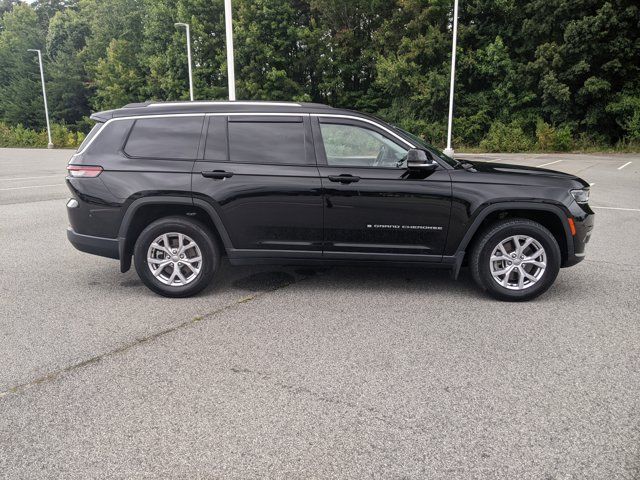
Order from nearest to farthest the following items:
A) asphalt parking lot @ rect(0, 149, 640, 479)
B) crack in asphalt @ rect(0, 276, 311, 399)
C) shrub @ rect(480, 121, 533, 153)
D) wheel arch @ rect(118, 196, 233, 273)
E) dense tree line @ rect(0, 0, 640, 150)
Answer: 1. asphalt parking lot @ rect(0, 149, 640, 479)
2. crack in asphalt @ rect(0, 276, 311, 399)
3. wheel arch @ rect(118, 196, 233, 273)
4. dense tree line @ rect(0, 0, 640, 150)
5. shrub @ rect(480, 121, 533, 153)

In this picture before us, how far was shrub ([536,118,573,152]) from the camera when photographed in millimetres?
29156

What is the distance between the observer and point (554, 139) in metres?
29.2

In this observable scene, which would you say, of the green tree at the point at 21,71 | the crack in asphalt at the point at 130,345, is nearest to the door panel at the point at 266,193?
the crack in asphalt at the point at 130,345

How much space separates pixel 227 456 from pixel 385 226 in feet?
9.55

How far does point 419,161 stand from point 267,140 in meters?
1.49

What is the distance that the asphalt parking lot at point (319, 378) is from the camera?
2.69 meters

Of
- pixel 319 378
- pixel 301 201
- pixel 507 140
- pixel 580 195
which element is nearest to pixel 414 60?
pixel 507 140

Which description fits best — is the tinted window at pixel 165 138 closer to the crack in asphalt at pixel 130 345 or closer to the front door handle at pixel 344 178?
the front door handle at pixel 344 178

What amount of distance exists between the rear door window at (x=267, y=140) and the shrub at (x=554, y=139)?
90.6 feet

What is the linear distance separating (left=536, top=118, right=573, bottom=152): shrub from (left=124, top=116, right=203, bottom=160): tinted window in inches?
1103

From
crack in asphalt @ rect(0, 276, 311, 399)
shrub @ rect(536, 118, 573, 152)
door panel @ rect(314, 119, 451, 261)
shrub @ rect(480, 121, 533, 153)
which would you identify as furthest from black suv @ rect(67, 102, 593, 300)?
shrub @ rect(480, 121, 533, 153)

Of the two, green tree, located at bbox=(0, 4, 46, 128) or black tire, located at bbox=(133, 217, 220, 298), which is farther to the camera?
green tree, located at bbox=(0, 4, 46, 128)

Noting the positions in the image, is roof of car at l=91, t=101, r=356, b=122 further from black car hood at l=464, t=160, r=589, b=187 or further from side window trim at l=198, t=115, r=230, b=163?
black car hood at l=464, t=160, r=589, b=187

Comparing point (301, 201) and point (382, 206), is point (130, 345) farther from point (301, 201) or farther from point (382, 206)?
point (382, 206)
